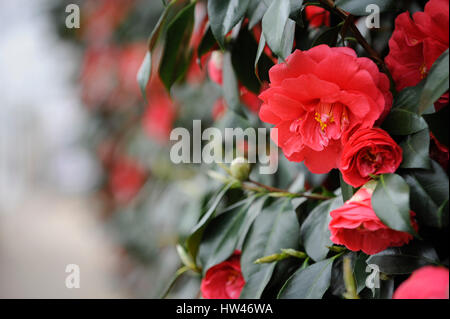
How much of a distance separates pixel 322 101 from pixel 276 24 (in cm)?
10

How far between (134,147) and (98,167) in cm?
66

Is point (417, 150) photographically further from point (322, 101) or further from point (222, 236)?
point (222, 236)

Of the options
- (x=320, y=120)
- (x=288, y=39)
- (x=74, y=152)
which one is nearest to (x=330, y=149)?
(x=320, y=120)

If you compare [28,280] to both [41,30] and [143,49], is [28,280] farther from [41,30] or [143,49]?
[143,49]

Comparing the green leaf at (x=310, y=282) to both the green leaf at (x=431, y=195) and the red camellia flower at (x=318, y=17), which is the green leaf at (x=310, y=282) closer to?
the green leaf at (x=431, y=195)

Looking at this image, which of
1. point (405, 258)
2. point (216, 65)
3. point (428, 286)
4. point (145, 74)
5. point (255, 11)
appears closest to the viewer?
point (428, 286)

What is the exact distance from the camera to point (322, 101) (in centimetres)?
52

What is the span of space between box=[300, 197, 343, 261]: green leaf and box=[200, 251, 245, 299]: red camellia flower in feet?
0.41

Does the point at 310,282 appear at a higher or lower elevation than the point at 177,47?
lower

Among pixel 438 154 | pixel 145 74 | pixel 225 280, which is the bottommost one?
pixel 225 280

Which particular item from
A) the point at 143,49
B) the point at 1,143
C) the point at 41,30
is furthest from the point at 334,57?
the point at 1,143

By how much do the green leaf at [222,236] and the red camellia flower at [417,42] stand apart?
307mm

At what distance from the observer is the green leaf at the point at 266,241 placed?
0.65 m

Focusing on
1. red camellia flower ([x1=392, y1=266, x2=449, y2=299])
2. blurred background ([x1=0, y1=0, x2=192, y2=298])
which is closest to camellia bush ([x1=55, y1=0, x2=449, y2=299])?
red camellia flower ([x1=392, y1=266, x2=449, y2=299])
